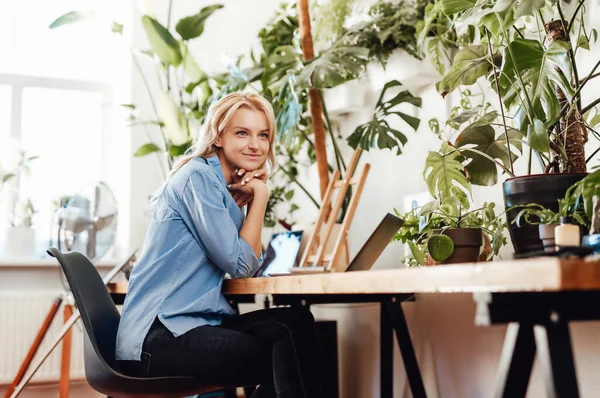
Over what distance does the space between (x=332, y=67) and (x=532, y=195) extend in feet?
3.98

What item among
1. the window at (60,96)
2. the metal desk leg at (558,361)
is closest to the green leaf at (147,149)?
the window at (60,96)

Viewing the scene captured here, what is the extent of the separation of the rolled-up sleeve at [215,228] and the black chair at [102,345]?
1.04ft

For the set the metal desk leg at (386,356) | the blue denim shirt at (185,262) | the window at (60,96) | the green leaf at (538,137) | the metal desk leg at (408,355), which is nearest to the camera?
the green leaf at (538,137)

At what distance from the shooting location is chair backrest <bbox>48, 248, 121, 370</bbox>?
1864mm

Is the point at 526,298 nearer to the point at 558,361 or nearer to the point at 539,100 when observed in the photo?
the point at 558,361

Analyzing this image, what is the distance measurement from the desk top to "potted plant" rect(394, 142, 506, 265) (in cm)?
50

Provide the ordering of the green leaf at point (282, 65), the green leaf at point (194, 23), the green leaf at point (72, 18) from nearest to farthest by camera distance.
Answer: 1. the green leaf at point (282, 65)
2. the green leaf at point (194, 23)
3. the green leaf at point (72, 18)

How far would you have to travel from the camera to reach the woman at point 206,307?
5.63 feet

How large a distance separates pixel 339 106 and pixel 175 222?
63.4 inches

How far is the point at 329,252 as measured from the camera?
295cm

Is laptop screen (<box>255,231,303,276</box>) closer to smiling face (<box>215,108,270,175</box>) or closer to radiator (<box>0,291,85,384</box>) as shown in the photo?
smiling face (<box>215,108,270,175</box>)

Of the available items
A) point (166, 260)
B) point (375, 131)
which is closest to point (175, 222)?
point (166, 260)

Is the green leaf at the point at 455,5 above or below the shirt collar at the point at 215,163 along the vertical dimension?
above

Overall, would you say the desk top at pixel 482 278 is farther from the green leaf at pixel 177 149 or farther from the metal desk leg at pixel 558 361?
the green leaf at pixel 177 149
